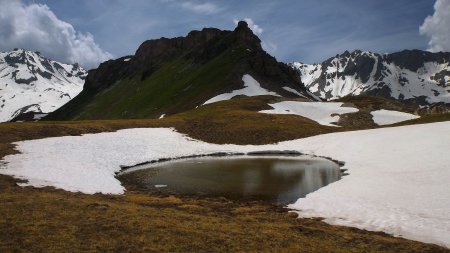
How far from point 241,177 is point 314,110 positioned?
5647 centimetres

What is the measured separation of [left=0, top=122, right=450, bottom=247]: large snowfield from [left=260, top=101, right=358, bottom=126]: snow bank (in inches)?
1017

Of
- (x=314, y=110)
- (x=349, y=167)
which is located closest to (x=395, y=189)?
(x=349, y=167)

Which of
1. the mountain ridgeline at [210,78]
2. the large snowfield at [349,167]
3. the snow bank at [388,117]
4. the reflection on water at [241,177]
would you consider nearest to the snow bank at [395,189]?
the large snowfield at [349,167]

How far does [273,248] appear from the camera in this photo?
15.6 metres

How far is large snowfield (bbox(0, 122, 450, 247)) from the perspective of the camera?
2142cm

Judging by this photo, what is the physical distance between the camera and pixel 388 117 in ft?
282

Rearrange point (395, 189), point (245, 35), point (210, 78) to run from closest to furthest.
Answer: point (395, 189)
point (210, 78)
point (245, 35)

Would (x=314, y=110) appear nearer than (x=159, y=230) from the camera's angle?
No

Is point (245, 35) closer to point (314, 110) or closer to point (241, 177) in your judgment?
point (314, 110)

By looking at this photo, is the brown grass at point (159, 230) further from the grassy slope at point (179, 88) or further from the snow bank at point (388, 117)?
the grassy slope at point (179, 88)

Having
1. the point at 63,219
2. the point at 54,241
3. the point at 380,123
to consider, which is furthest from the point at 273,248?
the point at 380,123

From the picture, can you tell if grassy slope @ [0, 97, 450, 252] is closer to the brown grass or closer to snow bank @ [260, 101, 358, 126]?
the brown grass

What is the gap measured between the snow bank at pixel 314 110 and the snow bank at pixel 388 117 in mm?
4785

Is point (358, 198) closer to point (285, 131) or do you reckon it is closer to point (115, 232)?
point (115, 232)
